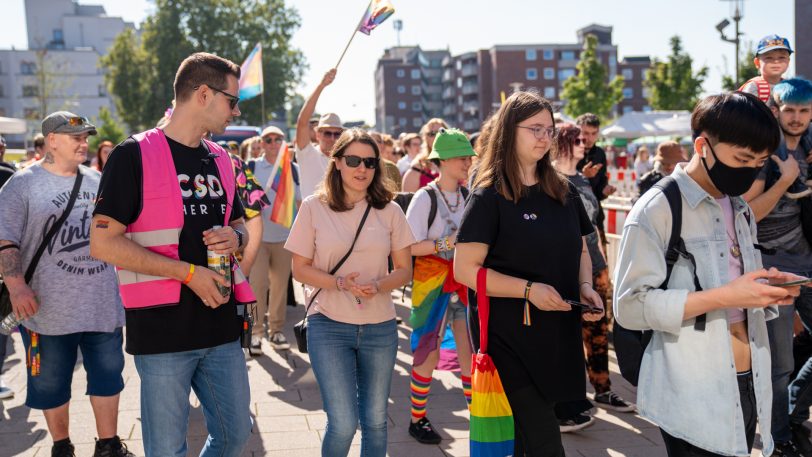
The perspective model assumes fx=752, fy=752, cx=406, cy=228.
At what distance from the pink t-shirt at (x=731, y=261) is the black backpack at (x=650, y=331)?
0.18 meters

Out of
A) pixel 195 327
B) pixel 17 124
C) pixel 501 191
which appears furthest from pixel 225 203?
pixel 17 124

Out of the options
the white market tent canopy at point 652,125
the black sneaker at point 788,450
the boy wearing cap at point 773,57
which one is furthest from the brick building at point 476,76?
the black sneaker at point 788,450

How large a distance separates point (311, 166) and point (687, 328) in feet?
14.2

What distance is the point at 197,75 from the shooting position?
10.1 feet

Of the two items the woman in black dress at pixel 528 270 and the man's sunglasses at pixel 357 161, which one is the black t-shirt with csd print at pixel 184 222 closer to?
the man's sunglasses at pixel 357 161

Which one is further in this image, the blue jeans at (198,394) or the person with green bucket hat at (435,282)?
the person with green bucket hat at (435,282)

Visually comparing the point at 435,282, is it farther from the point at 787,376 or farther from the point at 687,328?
the point at 687,328

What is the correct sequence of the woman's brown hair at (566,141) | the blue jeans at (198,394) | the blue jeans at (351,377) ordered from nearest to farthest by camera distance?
the blue jeans at (198,394), the blue jeans at (351,377), the woman's brown hair at (566,141)

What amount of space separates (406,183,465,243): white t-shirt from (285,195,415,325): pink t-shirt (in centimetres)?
102

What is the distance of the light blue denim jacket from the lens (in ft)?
8.50

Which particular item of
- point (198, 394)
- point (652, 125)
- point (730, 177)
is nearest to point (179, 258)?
point (198, 394)

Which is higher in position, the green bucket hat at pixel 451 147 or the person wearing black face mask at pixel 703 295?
the green bucket hat at pixel 451 147

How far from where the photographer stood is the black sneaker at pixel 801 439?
4.36 m

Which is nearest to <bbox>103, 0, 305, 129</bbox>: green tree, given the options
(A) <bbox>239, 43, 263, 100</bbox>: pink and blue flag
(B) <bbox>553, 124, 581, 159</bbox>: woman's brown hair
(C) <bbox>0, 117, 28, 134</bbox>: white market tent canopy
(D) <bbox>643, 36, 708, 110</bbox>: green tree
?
(D) <bbox>643, 36, 708, 110</bbox>: green tree
